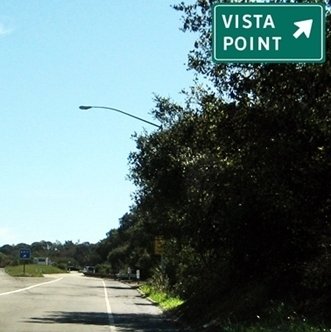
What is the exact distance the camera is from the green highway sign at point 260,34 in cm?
1145

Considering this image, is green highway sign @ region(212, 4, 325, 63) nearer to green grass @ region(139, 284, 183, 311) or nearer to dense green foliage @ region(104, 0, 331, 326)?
dense green foliage @ region(104, 0, 331, 326)

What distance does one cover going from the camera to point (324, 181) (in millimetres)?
17266

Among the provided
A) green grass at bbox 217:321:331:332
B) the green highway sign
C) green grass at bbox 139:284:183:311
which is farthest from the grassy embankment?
green grass at bbox 139:284:183:311

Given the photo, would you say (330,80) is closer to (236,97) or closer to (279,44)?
(236,97)

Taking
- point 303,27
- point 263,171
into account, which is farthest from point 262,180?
point 303,27

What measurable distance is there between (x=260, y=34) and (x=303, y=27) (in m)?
0.67

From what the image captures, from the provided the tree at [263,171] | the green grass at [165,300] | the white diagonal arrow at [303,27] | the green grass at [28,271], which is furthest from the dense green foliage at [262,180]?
the green grass at [28,271]

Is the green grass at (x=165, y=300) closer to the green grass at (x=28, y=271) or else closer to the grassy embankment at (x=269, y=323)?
the grassy embankment at (x=269, y=323)

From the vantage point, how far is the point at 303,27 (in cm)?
1163

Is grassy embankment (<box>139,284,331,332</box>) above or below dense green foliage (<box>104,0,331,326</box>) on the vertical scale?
below

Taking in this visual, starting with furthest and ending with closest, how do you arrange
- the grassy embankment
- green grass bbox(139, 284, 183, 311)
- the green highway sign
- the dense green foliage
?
green grass bbox(139, 284, 183, 311) < the dense green foliage < the grassy embankment < the green highway sign

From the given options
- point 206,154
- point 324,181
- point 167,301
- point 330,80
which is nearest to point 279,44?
point 330,80

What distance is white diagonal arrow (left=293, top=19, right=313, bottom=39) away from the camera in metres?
11.6

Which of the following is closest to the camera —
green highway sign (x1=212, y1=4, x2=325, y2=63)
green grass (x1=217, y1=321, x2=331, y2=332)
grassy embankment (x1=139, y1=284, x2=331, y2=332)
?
green highway sign (x1=212, y1=4, x2=325, y2=63)
